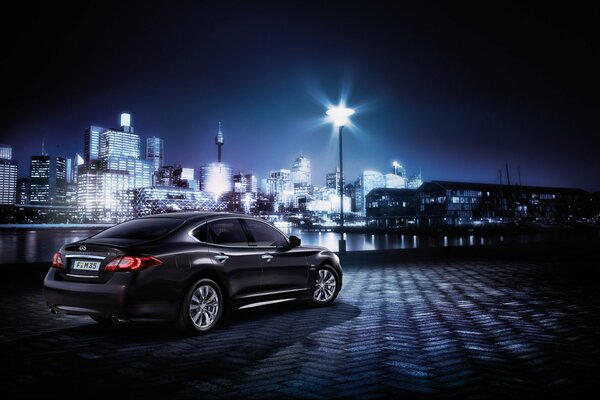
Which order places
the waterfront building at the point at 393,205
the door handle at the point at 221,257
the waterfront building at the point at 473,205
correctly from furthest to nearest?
the waterfront building at the point at 393,205 → the waterfront building at the point at 473,205 → the door handle at the point at 221,257

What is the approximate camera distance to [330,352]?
5.31 meters

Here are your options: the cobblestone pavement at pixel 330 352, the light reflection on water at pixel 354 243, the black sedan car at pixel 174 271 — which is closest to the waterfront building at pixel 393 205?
the light reflection on water at pixel 354 243

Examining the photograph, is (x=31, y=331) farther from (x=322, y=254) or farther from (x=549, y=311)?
(x=549, y=311)

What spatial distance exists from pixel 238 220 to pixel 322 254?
1.83 m

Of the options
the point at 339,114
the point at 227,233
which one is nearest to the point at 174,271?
the point at 227,233

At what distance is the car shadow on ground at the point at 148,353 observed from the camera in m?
4.22

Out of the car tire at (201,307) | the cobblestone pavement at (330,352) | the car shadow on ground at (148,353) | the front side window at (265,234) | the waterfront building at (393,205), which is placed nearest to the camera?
the cobblestone pavement at (330,352)

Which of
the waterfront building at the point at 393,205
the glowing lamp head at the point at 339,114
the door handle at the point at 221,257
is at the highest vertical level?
the waterfront building at the point at 393,205

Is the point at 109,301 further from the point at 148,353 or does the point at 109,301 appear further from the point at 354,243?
the point at 354,243

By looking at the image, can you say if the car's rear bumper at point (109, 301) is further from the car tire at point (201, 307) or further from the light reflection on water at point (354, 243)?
the light reflection on water at point (354, 243)

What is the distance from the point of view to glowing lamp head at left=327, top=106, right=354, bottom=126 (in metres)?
18.2

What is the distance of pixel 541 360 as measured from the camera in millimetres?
4938

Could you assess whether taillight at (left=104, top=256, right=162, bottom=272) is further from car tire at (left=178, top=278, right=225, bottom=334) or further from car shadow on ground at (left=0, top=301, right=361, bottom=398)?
car shadow on ground at (left=0, top=301, right=361, bottom=398)

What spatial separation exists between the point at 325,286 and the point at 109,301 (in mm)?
3898
